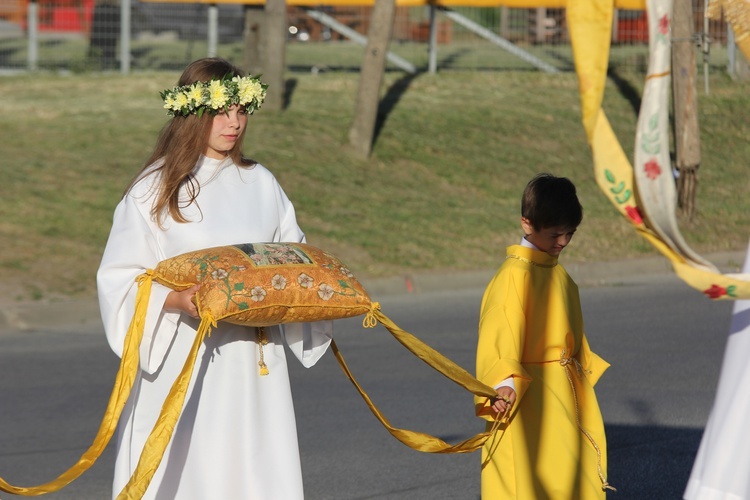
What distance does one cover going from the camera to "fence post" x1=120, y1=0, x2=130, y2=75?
20.9 metres

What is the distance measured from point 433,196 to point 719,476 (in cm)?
1196

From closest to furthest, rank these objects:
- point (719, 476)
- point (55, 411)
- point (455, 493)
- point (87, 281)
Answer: point (719, 476) < point (455, 493) < point (55, 411) < point (87, 281)

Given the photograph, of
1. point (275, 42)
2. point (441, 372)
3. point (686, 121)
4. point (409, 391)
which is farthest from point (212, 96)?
point (275, 42)

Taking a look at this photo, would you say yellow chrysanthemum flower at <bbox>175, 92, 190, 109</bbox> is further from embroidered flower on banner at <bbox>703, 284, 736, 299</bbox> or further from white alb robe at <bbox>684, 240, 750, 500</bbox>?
embroidered flower on banner at <bbox>703, 284, 736, 299</bbox>

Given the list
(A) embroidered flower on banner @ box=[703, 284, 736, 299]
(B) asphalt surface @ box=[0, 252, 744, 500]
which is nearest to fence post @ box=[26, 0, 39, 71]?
(B) asphalt surface @ box=[0, 252, 744, 500]

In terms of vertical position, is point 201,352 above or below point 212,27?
below

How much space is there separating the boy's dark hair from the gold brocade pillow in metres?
0.71

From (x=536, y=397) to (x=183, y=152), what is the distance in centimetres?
154

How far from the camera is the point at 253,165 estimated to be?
4719 millimetres

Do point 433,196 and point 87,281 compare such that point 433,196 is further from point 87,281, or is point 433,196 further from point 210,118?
point 210,118

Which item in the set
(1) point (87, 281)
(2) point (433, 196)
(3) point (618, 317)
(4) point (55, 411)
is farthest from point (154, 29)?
(4) point (55, 411)

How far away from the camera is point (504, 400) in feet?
14.5

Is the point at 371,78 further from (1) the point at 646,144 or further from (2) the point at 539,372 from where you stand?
(1) the point at 646,144

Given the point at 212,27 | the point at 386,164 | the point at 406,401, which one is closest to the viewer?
the point at 406,401
